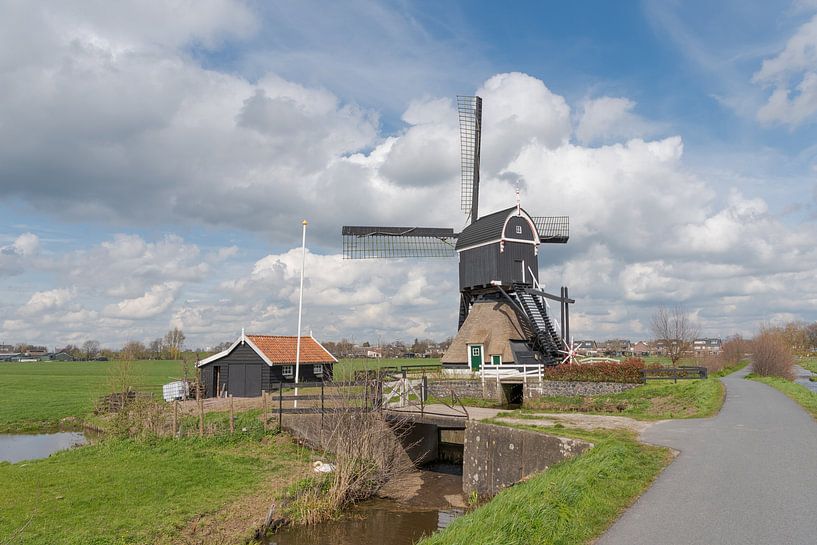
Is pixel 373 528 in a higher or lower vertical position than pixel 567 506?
lower

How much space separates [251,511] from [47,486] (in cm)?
540

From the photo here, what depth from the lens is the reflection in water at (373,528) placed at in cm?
1177

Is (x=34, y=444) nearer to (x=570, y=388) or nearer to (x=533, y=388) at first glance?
(x=533, y=388)

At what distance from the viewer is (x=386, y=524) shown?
12.9 metres

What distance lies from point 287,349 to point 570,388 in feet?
50.9

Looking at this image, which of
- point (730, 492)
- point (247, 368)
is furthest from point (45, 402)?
point (730, 492)

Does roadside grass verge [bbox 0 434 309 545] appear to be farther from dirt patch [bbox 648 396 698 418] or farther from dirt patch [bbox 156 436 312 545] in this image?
dirt patch [bbox 648 396 698 418]

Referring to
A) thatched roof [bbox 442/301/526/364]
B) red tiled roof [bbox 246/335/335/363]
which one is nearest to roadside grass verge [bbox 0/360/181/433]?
red tiled roof [bbox 246/335/335/363]

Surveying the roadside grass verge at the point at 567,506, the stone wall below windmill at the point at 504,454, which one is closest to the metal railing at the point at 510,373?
the stone wall below windmill at the point at 504,454

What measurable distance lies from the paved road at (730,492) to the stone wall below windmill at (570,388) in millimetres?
9899

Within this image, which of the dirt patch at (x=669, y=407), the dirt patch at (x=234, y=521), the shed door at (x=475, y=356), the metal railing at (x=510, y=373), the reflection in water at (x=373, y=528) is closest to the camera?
the dirt patch at (x=234, y=521)

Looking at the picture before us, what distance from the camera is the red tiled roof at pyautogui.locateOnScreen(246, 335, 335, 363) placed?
30.2m

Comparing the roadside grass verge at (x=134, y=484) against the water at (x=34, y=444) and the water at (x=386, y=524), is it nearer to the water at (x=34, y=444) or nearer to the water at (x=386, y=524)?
the water at (x=386, y=524)

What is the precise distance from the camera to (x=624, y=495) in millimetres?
8523
